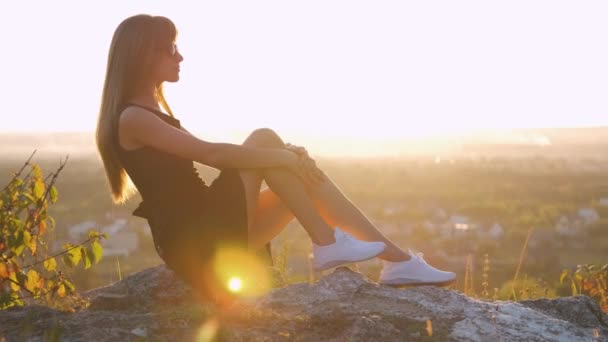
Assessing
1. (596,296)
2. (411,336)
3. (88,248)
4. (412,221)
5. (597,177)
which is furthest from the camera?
(597,177)

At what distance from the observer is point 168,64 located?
4.02 m

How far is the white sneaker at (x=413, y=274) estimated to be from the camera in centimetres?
394

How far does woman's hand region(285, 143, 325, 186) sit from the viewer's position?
3.90m

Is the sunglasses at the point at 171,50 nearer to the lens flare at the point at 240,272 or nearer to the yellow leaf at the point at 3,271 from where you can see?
the lens flare at the point at 240,272

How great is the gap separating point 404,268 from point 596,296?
146 inches

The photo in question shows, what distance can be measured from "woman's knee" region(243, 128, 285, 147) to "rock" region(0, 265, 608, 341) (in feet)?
2.78

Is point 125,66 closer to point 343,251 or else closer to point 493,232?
point 343,251

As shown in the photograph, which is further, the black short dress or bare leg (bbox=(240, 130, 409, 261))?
bare leg (bbox=(240, 130, 409, 261))

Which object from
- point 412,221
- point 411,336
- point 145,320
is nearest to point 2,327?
point 145,320

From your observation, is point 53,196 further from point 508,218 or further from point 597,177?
point 597,177

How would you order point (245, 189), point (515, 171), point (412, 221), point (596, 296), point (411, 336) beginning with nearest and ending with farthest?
1. point (411, 336)
2. point (245, 189)
3. point (596, 296)
4. point (412, 221)
5. point (515, 171)

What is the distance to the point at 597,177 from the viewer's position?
102250mm

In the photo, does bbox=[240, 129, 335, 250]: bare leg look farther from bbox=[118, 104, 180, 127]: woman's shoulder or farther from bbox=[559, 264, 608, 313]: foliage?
bbox=[559, 264, 608, 313]: foliage

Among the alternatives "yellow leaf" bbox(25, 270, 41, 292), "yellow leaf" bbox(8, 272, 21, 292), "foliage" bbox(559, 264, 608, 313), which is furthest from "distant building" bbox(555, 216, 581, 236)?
"yellow leaf" bbox(8, 272, 21, 292)
